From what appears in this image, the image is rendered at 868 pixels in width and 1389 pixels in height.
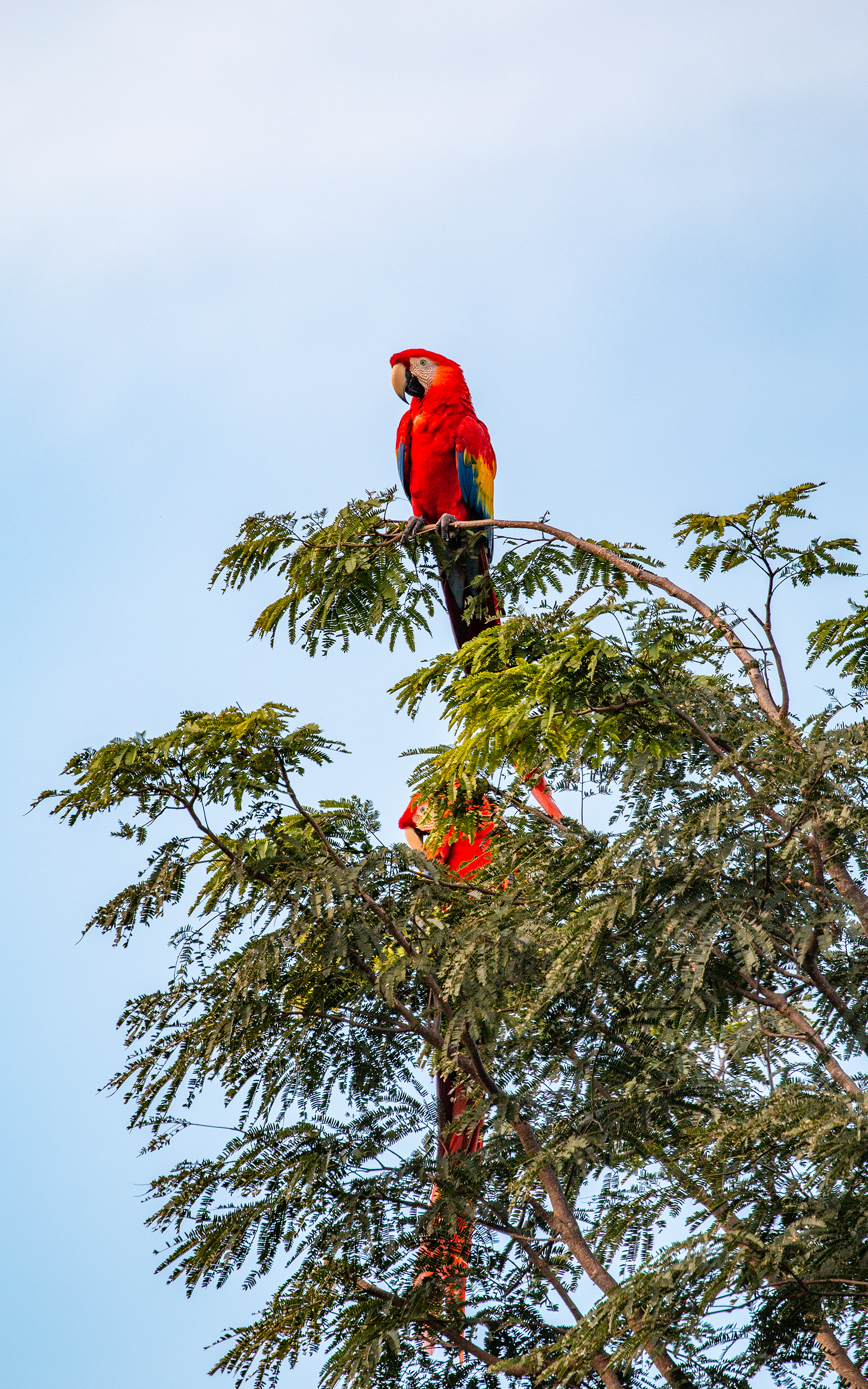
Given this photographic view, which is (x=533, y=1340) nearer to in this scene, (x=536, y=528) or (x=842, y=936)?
(x=842, y=936)

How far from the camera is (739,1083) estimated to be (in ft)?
10.9

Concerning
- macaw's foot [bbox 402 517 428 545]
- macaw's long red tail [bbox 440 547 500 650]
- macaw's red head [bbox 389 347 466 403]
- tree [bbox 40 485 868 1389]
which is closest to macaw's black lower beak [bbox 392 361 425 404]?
macaw's red head [bbox 389 347 466 403]

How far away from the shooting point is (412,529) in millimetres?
5004

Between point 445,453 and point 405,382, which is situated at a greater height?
point 405,382

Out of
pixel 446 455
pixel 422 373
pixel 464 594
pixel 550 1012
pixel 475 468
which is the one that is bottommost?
pixel 550 1012

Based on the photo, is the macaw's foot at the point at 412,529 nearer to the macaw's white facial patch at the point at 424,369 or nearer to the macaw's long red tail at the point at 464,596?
the macaw's long red tail at the point at 464,596

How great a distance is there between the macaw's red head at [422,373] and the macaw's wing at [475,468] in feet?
0.93

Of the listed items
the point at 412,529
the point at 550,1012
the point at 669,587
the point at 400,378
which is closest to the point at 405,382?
the point at 400,378

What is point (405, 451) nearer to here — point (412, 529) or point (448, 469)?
point (448, 469)

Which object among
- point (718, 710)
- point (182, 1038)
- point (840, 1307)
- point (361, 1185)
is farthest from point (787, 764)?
point (182, 1038)

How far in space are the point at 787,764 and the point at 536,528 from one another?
1.63m

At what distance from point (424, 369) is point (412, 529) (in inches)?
83.6

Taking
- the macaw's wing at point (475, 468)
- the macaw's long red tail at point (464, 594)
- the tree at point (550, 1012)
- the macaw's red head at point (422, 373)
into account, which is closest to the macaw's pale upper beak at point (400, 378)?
the macaw's red head at point (422, 373)

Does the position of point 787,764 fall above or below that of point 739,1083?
above
